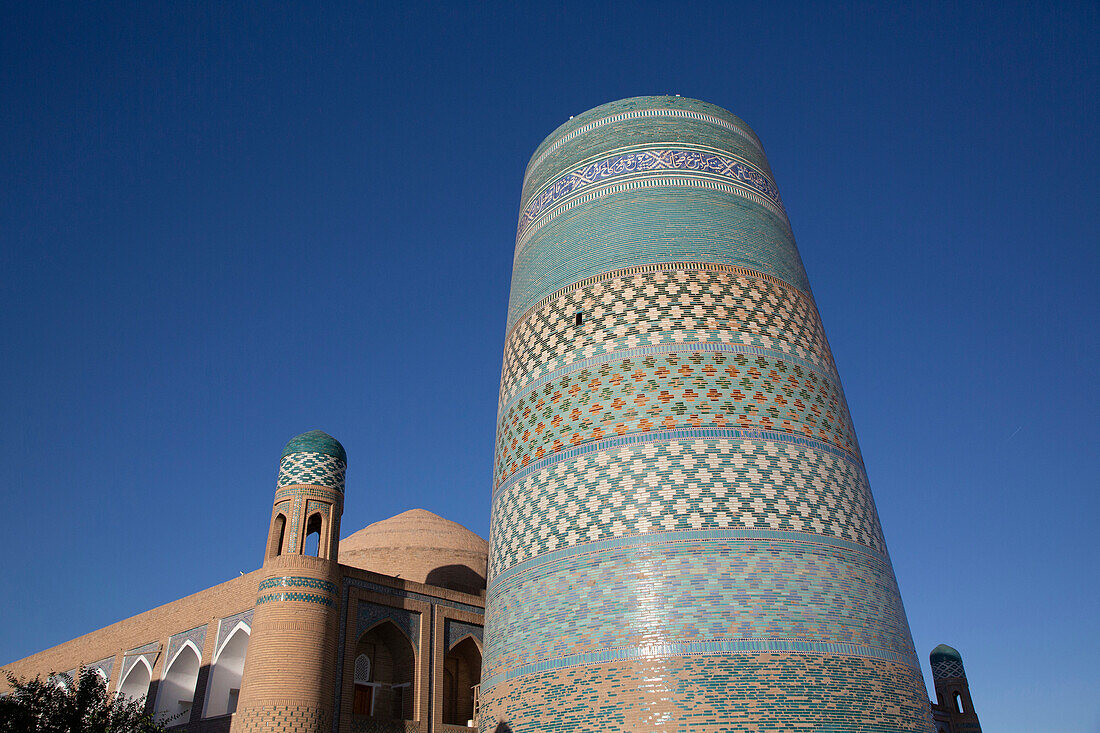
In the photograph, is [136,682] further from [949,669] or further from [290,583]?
[949,669]

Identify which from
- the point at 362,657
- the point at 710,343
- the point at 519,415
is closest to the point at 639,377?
the point at 710,343

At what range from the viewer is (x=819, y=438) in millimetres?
6926

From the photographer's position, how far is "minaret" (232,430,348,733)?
8.85m

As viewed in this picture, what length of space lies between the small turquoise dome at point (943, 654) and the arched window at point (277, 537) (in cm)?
1553

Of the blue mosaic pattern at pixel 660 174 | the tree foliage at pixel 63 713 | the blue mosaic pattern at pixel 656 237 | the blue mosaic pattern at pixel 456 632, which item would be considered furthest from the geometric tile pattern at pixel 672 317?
the blue mosaic pattern at pixel 456 632

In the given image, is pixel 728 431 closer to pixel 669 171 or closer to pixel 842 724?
pixel 842 724

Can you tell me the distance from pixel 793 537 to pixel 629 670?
1.51 m

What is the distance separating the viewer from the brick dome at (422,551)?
14625 millimetres

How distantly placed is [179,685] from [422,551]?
14.5ft

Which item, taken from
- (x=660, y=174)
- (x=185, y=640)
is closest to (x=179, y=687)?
(x=185, y=640)

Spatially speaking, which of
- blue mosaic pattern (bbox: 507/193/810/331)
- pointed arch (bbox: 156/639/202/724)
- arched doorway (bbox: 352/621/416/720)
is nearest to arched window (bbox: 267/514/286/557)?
arched doorway (bbox: 352/621/416/720)

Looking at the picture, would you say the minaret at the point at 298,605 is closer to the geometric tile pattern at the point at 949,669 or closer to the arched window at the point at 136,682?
the arched window at the point at 136,682

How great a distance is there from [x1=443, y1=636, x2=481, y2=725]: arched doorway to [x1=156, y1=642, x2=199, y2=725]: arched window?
127 inches

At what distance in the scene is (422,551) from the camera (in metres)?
14.8
